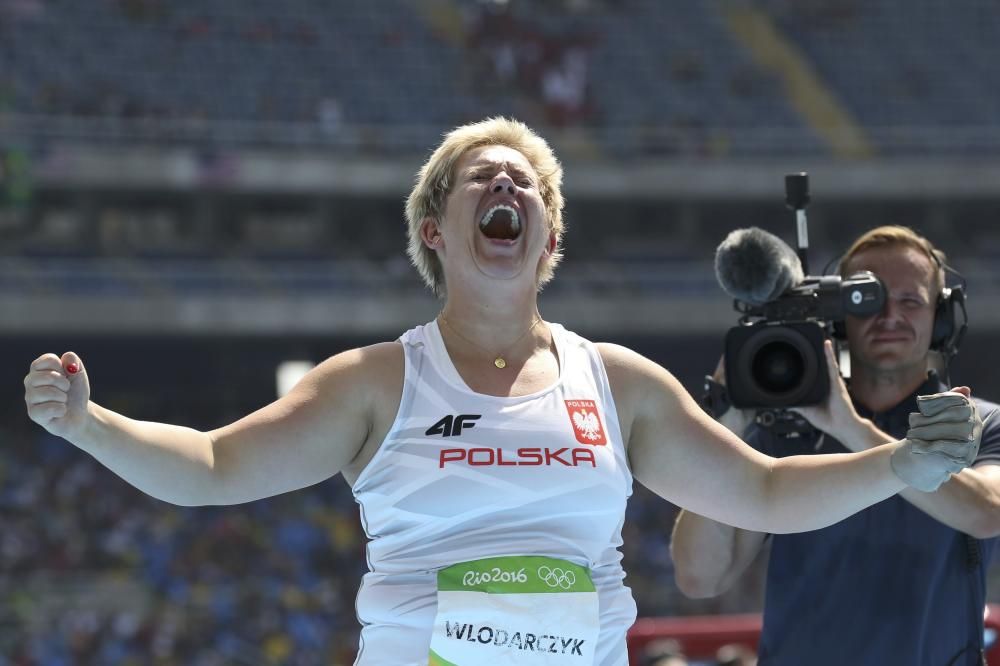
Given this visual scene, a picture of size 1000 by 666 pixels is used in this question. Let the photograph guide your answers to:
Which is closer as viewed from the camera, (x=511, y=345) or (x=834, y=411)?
(x=511, y=345)

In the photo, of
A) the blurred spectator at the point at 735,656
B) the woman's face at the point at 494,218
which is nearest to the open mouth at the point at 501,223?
the woman's face at the point at 494,218

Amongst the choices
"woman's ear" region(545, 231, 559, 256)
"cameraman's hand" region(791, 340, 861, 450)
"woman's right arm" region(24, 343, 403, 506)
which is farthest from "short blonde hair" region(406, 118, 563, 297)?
"cameraman's hand" region(791, 340, 861, 450)

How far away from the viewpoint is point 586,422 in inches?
99.0

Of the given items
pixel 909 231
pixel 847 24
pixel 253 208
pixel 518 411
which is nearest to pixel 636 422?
pixel 518 411

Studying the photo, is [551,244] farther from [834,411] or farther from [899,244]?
[899,244]

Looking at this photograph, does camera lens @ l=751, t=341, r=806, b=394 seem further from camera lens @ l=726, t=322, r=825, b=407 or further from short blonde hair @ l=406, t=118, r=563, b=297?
short blonde hair @ l=406, t=118, r=563, b=297

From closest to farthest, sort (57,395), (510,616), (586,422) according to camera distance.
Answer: (57,395) → (510,616) → (586,422)

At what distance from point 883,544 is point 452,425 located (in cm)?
133

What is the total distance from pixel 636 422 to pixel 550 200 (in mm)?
452

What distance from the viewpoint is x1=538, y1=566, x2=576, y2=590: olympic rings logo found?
242 cm

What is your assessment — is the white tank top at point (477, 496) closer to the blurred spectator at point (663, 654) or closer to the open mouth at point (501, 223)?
the open mouth at point (501, 223)

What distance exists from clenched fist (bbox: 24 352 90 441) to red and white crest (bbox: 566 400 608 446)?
81cm

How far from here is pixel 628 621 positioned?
2561 millimetres

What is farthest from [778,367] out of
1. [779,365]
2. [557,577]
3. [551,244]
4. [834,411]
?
[557,577]
